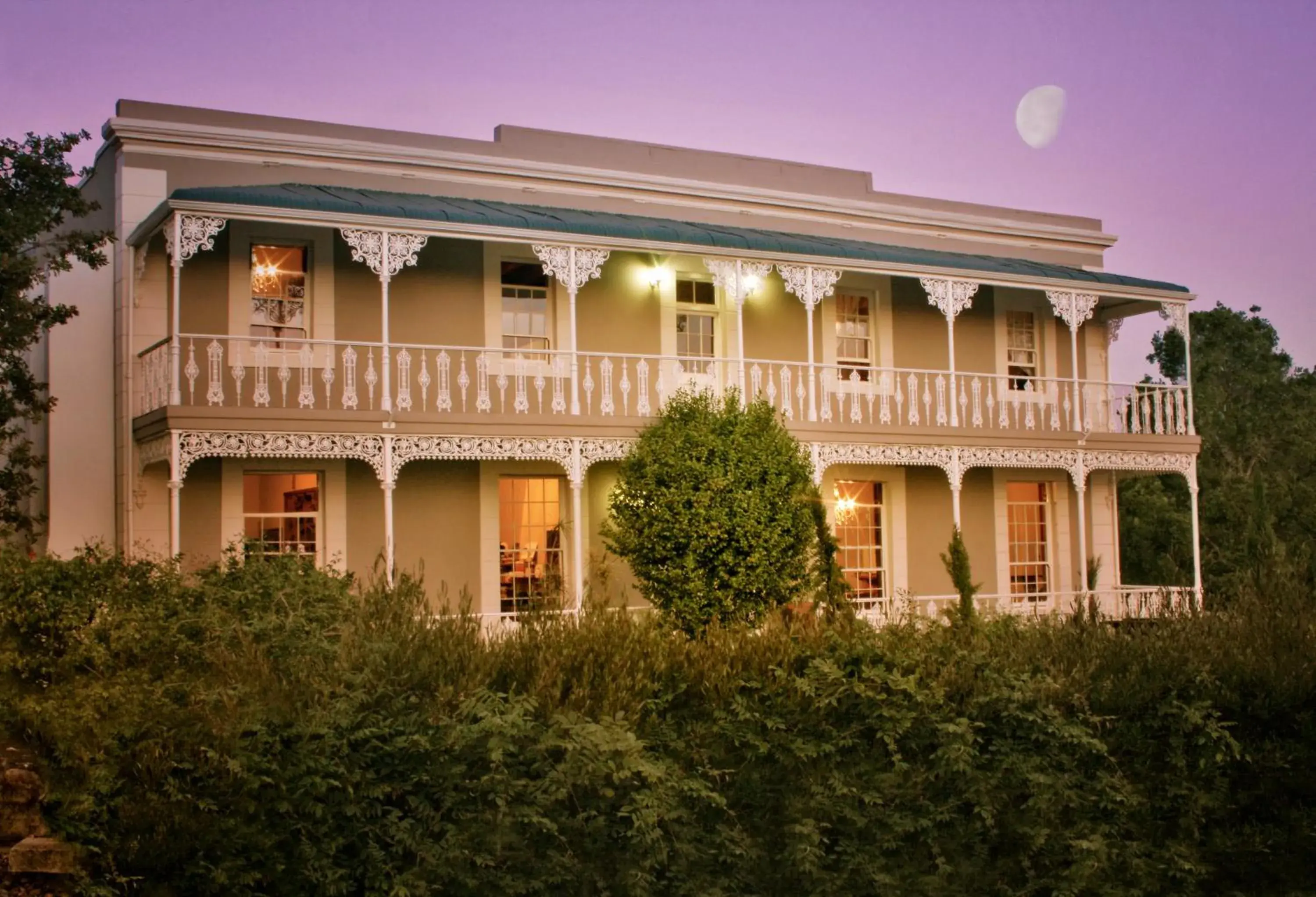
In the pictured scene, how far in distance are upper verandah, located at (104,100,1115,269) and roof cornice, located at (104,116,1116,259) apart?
2 centimetres

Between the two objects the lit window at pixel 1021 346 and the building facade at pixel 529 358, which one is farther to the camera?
the lit window at pixel 1021 346

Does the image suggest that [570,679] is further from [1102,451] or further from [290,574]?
[1102,451]

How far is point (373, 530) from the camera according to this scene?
16.2 meters

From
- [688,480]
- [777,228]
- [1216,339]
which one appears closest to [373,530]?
[688,480]

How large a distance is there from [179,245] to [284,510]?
361 cm

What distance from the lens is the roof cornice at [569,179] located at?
15.9 metres

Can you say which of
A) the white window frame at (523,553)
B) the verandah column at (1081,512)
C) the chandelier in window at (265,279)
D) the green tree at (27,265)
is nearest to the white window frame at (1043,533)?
the verandah column at (1081,512)

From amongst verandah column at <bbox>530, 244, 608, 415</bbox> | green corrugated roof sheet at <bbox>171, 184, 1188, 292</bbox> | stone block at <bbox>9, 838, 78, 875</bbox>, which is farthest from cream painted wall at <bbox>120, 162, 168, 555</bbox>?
stone block at <bbox>9, 838, 78, 875</bbox>

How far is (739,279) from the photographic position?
1670cm

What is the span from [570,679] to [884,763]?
198cm

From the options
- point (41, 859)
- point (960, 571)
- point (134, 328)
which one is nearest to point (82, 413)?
point (134, 328)

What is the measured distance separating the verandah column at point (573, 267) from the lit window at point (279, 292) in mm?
2936

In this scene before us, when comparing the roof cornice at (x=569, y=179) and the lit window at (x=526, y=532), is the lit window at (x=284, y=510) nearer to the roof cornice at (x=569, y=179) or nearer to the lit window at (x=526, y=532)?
the lit window at (x=526, y=532)

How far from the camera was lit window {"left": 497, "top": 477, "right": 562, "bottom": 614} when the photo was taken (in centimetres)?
1697
